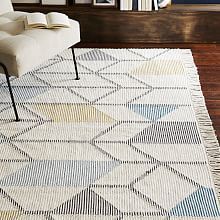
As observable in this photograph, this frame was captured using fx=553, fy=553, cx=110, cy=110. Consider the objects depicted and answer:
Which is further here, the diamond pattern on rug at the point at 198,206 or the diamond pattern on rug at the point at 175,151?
the diamond pattern on rug at the point at 175,151

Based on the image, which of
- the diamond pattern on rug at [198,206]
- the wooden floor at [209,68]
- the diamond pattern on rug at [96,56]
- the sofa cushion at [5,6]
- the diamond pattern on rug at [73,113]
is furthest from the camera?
the diamond pattern on rug at [96,56]

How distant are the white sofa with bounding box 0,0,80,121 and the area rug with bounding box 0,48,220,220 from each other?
20cm

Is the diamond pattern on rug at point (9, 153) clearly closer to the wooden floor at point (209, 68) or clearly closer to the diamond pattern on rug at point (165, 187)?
the diamond pattern on rug at point (165, 187)

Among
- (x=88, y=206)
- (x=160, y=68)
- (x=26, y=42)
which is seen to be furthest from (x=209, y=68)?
(x=88, y=206)

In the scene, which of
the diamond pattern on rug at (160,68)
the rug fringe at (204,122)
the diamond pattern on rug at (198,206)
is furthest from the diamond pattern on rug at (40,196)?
the diamond pattern on rug at (160,68)

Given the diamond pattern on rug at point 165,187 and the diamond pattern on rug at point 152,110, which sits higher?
the diamond pattern on rug at point 165,187

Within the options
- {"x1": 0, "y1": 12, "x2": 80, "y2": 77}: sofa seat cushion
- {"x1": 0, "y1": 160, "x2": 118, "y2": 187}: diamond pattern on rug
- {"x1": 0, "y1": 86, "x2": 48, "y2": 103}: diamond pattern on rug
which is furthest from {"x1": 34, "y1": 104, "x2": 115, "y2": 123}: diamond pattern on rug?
{"x1": 0, "y1": 160, "x2": 118, "y2": 187}: diamond pattern on rug

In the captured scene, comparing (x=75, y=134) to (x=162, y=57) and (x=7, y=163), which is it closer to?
(x=7, y=163)

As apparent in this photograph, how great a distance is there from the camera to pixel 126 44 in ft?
12.7

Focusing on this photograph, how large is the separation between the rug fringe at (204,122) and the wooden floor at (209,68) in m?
0.04

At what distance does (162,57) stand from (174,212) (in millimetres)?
1672

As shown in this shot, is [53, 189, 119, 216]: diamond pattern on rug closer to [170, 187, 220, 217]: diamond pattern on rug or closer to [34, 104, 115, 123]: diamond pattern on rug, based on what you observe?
[170, 187, 220, 217]: diamond pattern on rug

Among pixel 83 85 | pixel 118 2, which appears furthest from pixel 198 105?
pixel 118 2

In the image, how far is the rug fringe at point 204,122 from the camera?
2.33 m
